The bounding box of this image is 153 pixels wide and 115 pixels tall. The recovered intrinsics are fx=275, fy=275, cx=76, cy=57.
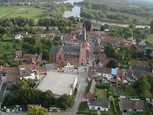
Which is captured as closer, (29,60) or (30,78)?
(30,78)

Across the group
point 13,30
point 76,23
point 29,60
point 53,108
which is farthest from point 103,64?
point 76,23

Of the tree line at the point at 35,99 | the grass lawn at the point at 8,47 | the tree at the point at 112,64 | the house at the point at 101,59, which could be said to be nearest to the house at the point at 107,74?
the tree at the point at 112,64

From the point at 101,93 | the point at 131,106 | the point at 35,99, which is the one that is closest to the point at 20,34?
the point at 101,93

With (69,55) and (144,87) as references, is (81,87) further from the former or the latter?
(69,55)

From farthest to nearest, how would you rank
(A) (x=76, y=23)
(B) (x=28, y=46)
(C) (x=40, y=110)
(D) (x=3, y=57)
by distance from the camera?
(A) (x=76, y=23), (B) (x=28, y=46), (D) (x=3, y=57), (C) (x=40, y=110)

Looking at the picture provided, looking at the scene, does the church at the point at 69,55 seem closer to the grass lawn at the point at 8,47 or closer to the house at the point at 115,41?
the grass lawn at the point at 8,47

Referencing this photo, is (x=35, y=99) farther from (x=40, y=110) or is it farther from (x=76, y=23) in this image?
(x=76, y=23)

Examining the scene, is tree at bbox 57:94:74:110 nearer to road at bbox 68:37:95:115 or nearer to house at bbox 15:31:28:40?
road at bbox 68:37:95:115
